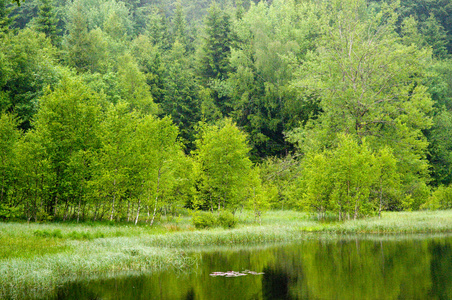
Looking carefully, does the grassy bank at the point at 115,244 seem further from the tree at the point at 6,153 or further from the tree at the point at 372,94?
the tree at the point at 372,94

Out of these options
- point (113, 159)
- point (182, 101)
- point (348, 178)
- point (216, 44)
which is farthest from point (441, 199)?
point (216, 44)

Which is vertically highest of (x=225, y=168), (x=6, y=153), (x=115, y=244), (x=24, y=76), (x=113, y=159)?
(x=24, y=76)

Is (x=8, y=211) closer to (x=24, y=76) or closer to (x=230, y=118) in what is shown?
(x=24, y=76)

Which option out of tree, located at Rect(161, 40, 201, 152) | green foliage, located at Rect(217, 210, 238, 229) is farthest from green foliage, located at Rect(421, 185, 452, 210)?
tree, located at Rect(161, 40, 201, 152)

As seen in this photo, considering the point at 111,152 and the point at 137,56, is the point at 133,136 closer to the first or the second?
the point at 111,152

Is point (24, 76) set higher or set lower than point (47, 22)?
lower

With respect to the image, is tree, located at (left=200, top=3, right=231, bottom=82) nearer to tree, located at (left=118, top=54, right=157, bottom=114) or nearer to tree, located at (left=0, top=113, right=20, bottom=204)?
tree, located at (left=118, top=54, right=157, bottom=114)

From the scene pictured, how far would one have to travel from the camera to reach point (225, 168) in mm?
37656

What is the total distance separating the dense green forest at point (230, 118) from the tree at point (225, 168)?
0.13 metres

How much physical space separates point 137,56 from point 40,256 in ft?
214

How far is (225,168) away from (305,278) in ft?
68.9

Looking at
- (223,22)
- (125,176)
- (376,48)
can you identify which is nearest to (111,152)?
(125,176)

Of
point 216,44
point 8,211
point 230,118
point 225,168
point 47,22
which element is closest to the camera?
point 8,211

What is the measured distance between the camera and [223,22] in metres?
72.2
